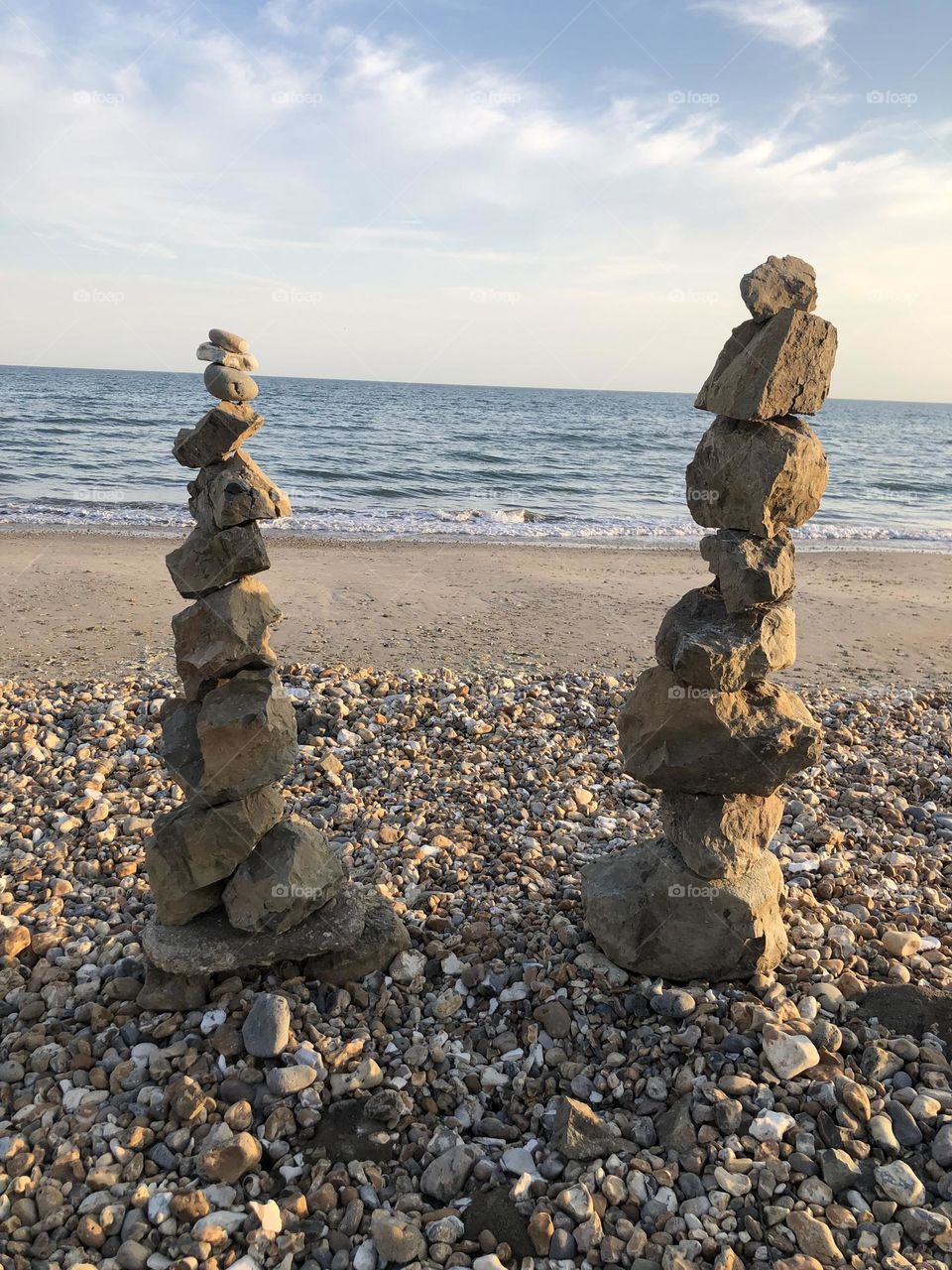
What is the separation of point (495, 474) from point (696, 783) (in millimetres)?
30195

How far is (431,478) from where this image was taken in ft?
106

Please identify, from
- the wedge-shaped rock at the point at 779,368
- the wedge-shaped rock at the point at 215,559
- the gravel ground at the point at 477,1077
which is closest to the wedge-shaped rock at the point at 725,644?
the wedge-shaped rock at the point at 779,368

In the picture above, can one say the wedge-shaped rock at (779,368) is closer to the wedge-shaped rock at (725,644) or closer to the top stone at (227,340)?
the wedge-shaped rock at (725,644)

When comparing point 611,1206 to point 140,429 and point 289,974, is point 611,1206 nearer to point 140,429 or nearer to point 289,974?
point 289,974

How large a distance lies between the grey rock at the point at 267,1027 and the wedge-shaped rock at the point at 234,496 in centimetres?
238

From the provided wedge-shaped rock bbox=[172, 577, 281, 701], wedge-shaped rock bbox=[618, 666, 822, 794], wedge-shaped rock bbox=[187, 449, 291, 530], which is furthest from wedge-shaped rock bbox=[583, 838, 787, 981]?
wedge-shaped rock bbox=[187, 449, 291, 530]

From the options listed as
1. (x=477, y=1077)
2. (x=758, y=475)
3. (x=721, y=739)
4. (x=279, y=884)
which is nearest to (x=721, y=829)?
(x=721, y=739)

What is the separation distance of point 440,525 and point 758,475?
767 inches

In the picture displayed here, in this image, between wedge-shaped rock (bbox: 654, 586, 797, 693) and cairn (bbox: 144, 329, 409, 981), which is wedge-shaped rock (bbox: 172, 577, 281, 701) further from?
wedge-shaped rock (bbox: 654, 586, 797, 693)

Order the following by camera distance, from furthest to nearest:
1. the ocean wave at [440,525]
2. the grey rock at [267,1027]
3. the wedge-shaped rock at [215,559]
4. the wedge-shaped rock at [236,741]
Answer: the ocean wave at [440,525]
the wedge-shaped rock at [236,741]
the wedge-shaped rock at [215,559]
the grey rock at [267,1027]

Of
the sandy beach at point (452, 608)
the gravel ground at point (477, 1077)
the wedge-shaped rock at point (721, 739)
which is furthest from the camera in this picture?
the sandy beach at point (452, 608)

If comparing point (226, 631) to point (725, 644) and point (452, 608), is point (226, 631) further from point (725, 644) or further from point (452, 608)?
point (452, 608)

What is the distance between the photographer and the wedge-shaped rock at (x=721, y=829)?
4.80 metres

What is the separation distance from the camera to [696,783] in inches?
188
